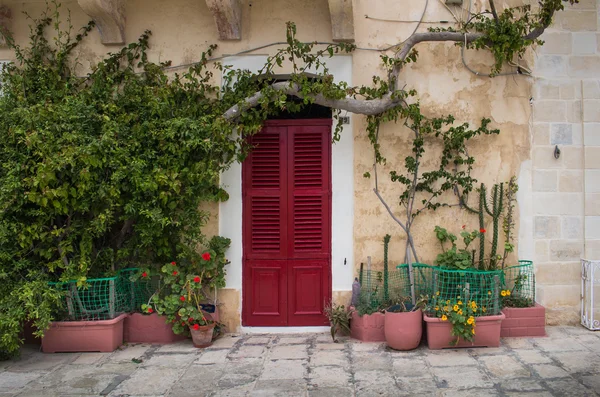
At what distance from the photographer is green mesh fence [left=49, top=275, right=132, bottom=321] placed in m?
5.59

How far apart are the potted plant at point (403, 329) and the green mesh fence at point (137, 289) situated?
2.77 meters

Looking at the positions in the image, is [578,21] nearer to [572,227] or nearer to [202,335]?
[572,227]

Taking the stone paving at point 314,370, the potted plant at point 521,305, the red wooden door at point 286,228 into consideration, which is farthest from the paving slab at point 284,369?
the potted plant at point 521,305

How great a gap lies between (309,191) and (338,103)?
1144 mm

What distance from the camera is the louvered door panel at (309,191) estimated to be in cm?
636

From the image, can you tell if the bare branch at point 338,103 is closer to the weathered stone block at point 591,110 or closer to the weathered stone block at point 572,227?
the weathered stone block at point 591,110

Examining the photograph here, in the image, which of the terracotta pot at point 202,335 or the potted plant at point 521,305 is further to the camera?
the potted plant at point 521,305

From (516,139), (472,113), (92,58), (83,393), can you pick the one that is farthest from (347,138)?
(83,393)

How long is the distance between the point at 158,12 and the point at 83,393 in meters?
4.47

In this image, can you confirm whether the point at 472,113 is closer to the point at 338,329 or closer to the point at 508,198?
the point at 508,198

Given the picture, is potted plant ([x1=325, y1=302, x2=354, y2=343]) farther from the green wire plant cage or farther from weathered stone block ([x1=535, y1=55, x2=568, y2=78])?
weathered stone block ([x1=535, y1=55, x2=568, y2=78])

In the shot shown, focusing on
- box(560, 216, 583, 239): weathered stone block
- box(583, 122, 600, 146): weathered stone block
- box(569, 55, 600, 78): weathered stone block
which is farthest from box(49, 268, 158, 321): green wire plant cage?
box(569, 55, 600, 78): weathered stone block

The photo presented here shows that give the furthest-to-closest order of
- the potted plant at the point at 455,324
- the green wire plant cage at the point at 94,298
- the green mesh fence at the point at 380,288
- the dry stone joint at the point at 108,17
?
the green mesh fence at the point at 380,288 → the dry stone joint at the point at 108,17 → the green wire plant cage at the point at 94,298 → the potted plant at the point at 455,324

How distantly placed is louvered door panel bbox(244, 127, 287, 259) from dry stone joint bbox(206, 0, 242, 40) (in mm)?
1228
